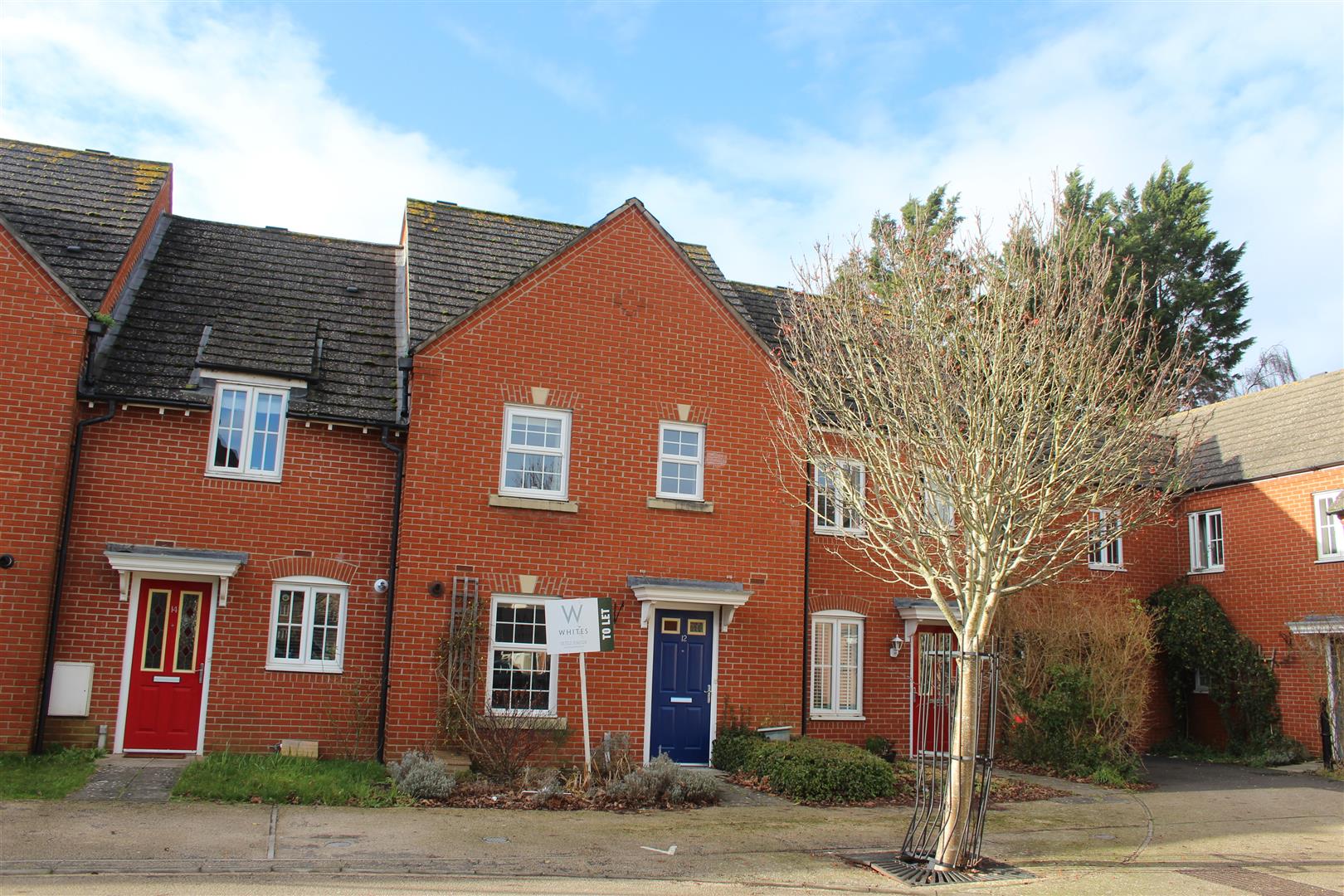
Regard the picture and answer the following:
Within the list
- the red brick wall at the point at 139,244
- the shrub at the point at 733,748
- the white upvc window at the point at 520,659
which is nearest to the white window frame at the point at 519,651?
the white upvc window at the point at 520,659

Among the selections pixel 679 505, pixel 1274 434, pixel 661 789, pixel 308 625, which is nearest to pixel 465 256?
pixel 679 505

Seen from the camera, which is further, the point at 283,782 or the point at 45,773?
the point at 45,773

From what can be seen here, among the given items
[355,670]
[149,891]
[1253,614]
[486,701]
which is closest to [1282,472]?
[1253,614]

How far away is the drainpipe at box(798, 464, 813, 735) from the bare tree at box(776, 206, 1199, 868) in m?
4.00

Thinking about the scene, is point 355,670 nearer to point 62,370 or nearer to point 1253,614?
point 62,370

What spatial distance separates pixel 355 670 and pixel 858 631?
27.2ft

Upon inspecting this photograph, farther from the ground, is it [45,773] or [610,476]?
[610,476]

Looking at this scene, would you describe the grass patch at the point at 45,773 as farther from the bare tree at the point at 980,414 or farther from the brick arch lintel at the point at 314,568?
the bare tree at the point at 980,414

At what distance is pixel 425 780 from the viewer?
12523mm

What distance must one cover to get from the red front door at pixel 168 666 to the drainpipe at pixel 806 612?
889cm

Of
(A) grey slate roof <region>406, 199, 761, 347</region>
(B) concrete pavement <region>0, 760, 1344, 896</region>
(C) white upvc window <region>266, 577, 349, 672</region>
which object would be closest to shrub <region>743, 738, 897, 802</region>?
(B) concrete pavement <region>0, 760, 1344, 896</region>

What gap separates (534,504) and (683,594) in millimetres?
2563

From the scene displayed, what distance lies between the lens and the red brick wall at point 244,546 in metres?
14.5

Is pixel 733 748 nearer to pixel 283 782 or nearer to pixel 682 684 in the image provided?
Result: pixel 682 684
